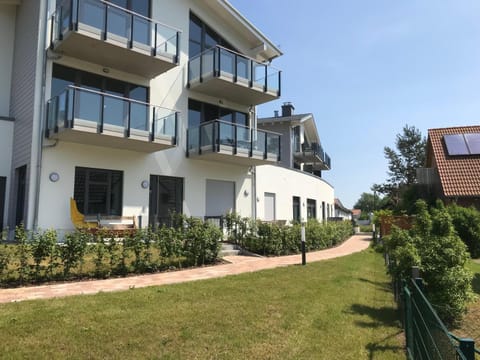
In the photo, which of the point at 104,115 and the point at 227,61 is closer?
the point at 104,115

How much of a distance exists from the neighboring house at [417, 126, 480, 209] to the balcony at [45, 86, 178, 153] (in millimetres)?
13868

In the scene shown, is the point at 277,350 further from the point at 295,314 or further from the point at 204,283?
the point at 204,283

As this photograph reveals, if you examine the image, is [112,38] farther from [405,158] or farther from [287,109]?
[405,158]

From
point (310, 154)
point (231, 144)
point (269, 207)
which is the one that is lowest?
point (269, 207)

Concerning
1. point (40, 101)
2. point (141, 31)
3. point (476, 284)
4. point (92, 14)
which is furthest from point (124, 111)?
point (476, 284)

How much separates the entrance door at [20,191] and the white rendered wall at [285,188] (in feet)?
35.7

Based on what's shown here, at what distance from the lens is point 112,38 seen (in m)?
13.4

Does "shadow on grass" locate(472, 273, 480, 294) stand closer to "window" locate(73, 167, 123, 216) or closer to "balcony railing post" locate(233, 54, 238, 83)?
"window" locate(73, 167, 123, 216)

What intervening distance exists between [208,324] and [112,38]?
11.1m

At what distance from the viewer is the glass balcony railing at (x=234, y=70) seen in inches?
663

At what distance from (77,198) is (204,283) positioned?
24.3ft

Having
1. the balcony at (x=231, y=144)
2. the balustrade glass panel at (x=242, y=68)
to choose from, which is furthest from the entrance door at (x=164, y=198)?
the balustrade glass panel at (x=242, y=68)

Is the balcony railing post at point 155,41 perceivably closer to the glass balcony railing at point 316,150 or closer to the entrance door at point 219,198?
the entrance door at point 219,198

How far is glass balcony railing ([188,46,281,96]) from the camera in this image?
16.8m
